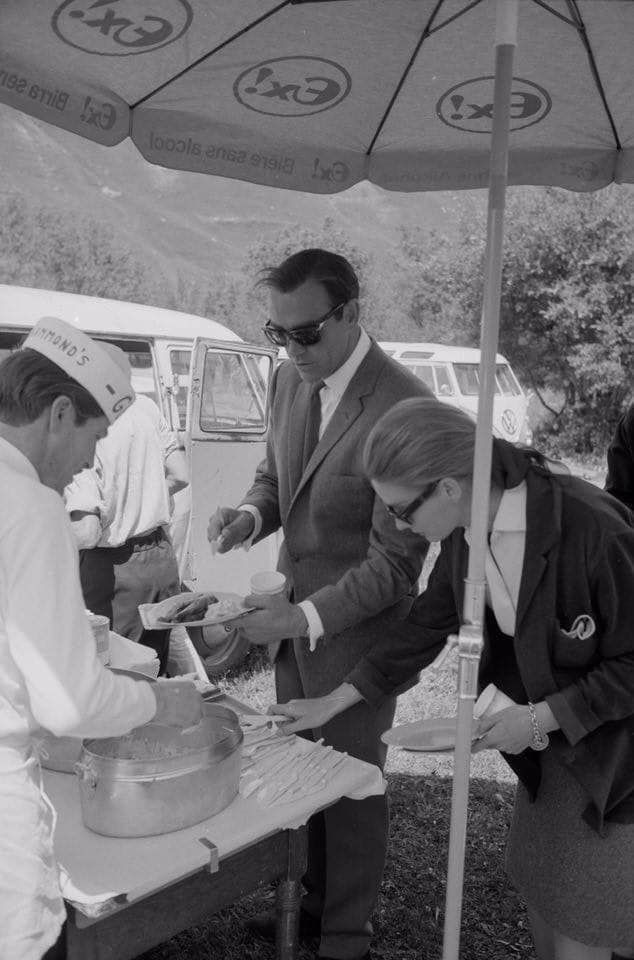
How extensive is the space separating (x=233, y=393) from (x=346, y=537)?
396 cm

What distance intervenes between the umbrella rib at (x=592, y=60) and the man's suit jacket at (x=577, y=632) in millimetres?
1107

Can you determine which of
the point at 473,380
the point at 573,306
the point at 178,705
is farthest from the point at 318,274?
the point at 573,306

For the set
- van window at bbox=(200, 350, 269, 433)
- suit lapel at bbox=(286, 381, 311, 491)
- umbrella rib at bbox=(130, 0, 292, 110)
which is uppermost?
umbrella rib at bbox=(130, 0, 292, 110)

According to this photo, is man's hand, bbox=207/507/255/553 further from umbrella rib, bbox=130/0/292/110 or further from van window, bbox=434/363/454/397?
van window, bbox=434/363/454/397

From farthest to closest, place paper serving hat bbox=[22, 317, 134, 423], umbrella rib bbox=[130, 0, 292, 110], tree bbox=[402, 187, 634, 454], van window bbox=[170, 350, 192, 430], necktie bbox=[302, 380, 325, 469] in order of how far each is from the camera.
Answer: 1. tree bbox=[402, 187, 634, 454]
2. van window bbox=[170, 350, 192, 430]
3. necktie bbox=[302, 380, 325, 469]
4. umbrella rib bbox=[130, 0, 292, 110]
5. paper serving hat bbox=[22, 317, 134, 423]

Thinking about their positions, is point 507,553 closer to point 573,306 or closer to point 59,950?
point 59,950

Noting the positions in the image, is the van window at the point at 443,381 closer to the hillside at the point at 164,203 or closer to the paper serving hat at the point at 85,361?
the paper serving hat at the point at 85,361

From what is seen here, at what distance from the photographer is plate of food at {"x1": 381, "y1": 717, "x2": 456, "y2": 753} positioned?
5.88ft

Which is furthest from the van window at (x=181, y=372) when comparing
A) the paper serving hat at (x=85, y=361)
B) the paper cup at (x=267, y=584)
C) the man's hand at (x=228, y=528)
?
the paper serving hat at (x=85, y=361)

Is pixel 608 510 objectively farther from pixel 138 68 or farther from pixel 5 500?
pixel 138 68

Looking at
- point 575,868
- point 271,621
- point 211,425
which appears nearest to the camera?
point 575,868

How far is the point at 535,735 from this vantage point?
5.93 feet

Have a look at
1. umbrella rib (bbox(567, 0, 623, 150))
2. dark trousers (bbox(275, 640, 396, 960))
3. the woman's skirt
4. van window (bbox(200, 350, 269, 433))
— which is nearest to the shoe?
dark trousers (bbox(275, 640, 396, 960))

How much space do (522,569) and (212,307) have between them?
44016 mm
